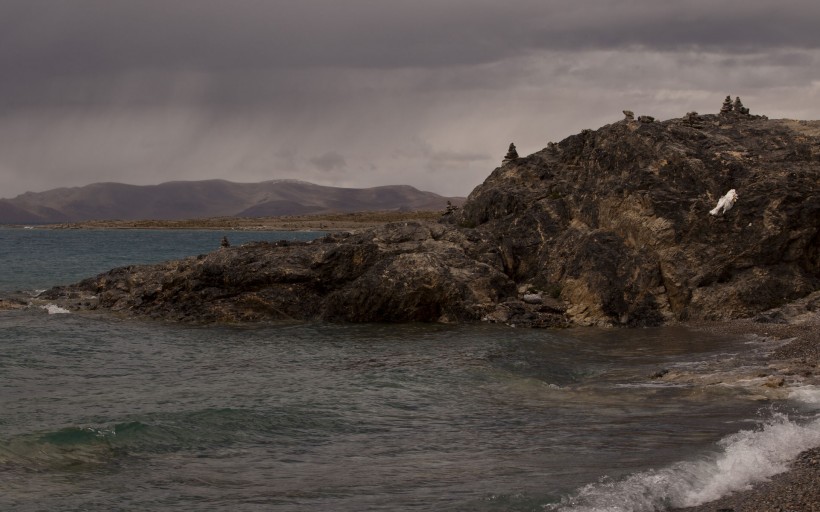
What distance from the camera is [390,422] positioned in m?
20.2

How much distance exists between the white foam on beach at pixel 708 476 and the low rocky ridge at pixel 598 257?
18.9 m

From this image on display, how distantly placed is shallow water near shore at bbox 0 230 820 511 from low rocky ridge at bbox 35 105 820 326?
380cm

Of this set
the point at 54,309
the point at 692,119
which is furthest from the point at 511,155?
the point at 54,309

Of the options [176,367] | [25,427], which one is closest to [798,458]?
[25,427]

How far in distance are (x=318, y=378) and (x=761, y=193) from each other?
879 inches

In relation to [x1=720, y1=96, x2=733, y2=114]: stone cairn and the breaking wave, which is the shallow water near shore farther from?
[x1=720, y1=96, x2=733, y2=114]: stone cairn

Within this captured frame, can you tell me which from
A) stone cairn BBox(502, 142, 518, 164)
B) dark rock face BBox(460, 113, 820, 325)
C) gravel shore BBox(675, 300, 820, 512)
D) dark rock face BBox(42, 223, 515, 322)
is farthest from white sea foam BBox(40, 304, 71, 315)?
gravel shore BBox(675, 300, 820, 512)

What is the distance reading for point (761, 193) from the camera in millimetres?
36750

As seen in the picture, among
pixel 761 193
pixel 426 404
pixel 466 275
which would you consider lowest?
pixel 426 404

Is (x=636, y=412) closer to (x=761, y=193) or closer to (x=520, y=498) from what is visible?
(x=520, y=498)

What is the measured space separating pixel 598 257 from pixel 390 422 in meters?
19.8

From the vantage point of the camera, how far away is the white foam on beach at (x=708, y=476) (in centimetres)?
1349

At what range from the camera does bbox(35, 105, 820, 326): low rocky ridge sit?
117 ft

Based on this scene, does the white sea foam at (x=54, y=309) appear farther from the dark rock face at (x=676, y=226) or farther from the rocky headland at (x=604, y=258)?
the dark rock face at (x=676, y=226)
